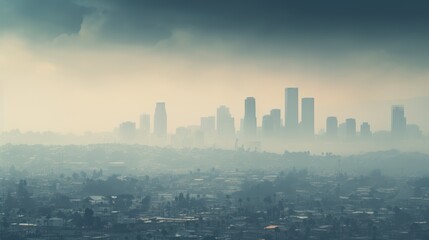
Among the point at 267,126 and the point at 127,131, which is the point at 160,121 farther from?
the point at 267,126

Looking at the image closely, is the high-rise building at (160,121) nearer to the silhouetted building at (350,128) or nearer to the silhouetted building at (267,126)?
the silhouetted building at (267,126)

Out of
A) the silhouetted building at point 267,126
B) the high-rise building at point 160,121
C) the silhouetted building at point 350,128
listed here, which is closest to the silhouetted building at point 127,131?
the high-rise building at point 160,121

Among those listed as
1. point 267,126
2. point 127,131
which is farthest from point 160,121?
point 267,126

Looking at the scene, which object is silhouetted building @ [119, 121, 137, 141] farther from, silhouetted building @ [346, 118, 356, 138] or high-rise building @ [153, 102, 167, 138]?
silhouetted building @ [346, 118, 356, 138]

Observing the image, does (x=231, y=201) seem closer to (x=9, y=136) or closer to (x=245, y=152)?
(x=245, y=152)

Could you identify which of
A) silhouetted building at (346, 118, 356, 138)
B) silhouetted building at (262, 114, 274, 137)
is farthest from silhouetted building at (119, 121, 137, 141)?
silhouetted building at (346, 118, 356, 138)

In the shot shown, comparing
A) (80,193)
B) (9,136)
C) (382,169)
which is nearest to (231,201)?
(80,193)
